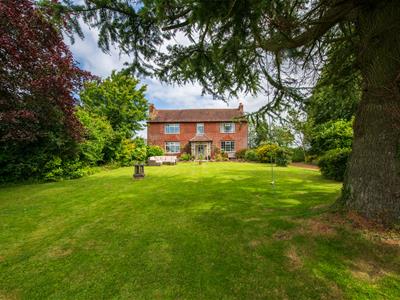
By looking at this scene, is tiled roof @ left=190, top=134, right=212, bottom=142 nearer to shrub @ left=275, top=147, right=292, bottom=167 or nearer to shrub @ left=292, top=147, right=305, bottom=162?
shrub @ left=292, top=147, right=305, bottom=162

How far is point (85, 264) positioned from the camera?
3.32m

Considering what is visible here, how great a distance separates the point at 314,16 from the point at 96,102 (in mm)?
25360

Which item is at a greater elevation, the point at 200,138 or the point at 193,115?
the point at 193,115

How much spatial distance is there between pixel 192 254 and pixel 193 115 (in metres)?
30.5

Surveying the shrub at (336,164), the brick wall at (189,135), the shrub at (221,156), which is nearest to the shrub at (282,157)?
the shrub at (336,164)

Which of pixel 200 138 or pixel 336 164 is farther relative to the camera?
pixel 200 138

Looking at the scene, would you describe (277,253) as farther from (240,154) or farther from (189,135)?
(189,135)

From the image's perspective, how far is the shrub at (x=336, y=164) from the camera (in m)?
9.95

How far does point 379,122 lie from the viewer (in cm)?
389

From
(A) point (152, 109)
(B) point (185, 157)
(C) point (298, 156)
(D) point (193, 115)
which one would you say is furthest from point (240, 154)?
(A) point (152, 109)

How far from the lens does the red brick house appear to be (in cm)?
3106

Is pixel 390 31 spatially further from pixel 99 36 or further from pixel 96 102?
pixel 96 102

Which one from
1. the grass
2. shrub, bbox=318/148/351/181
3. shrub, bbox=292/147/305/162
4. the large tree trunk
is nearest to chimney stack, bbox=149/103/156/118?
shrub, bbox=292/147/305/162

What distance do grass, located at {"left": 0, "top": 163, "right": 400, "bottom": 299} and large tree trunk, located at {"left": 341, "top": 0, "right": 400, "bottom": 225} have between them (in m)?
0.66
